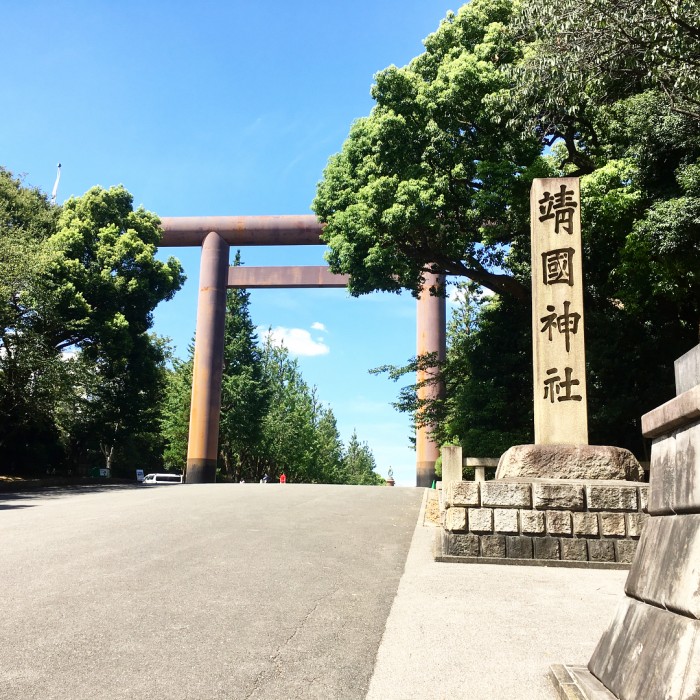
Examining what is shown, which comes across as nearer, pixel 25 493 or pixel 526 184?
pixel 526 184

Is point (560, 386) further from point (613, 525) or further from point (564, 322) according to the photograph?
point (613, 525)

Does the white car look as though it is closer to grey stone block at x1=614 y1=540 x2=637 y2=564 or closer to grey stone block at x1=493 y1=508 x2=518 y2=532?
grey stone block at x1=493 y1=508 x2=518 y2=532

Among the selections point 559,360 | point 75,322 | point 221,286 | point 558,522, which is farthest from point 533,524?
point 221,286

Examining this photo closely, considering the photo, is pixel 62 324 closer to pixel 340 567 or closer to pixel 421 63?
pixel 421 63

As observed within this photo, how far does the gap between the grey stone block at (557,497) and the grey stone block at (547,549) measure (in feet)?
1.13

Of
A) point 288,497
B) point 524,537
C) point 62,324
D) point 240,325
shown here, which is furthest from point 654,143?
point 240,325

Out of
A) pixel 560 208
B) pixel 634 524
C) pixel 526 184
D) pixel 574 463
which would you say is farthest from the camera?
pixel 526 184

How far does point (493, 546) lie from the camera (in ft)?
22.3

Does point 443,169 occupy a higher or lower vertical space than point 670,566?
higher

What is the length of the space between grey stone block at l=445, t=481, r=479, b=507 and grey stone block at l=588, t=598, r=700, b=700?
4120 millimetres

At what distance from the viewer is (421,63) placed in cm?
1625

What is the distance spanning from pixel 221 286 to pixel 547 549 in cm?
2232

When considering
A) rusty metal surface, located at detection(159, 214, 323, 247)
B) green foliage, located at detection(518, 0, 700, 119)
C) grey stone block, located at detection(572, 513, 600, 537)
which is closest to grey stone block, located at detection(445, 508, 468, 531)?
grey stone block, located at detection(572, 513, 600, 537)

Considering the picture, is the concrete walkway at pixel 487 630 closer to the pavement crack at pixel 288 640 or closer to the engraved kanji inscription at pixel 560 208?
the pavement crack at pixel 288 640
